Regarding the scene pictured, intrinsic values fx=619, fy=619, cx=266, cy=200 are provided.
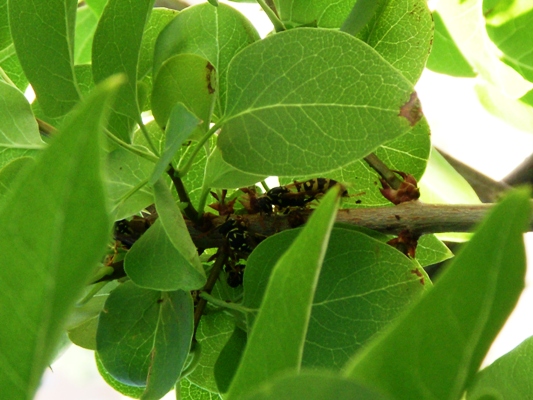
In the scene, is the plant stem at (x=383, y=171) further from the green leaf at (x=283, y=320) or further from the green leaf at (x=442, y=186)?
the green leaf at (x=283, y=320)

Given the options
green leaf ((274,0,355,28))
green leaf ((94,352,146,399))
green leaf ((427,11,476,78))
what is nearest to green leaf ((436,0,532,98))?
green leaf ((427,11,476,78))

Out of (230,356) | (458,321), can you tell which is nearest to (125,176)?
(230,356)

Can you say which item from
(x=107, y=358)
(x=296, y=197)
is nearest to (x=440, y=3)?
(x=296, y=197)

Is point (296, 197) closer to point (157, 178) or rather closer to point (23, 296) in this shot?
point (157, 178)

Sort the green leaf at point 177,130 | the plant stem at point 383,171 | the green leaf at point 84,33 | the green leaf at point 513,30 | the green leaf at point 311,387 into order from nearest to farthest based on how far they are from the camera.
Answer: the green leaf at point 311,387, the green leaf at point 177,130, the plant stem at point 383,171, the green leaf at point 513,30, the green leaf at point 84,33

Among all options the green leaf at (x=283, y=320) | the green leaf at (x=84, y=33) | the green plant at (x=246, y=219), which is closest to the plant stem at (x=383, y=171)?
the green plant at (x=246, y=219)

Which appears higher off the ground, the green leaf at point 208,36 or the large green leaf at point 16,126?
the green leaf at point 208,36

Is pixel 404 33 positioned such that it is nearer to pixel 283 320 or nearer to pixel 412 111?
pixel 412 111
